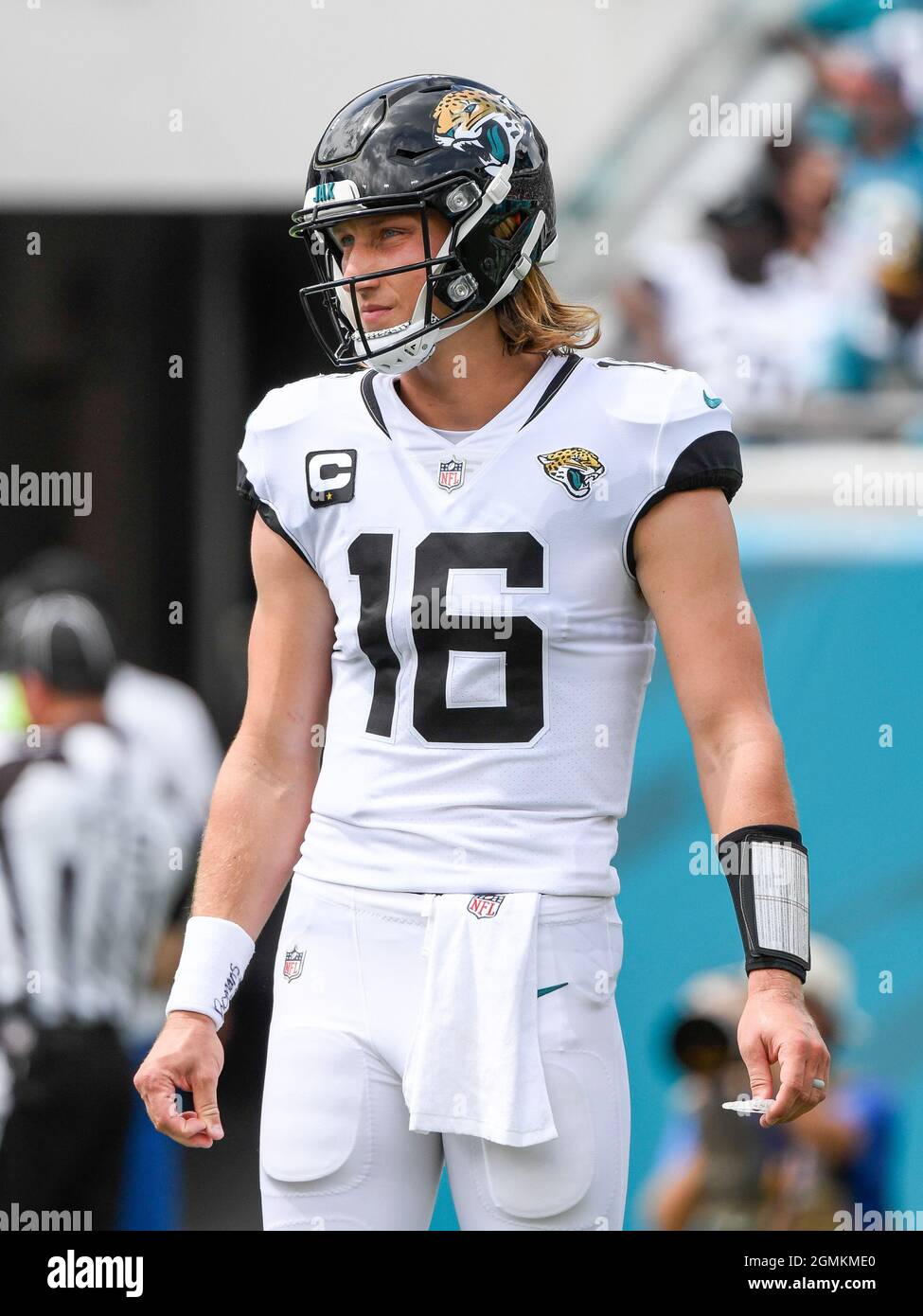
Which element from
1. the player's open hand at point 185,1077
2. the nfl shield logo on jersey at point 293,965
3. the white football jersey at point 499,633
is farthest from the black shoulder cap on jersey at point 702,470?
the player's open hand at point 185,1077

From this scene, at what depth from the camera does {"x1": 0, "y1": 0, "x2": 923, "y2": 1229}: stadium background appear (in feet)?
13.4

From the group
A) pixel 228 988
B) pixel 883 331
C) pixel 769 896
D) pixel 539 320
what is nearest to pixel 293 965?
pixel 228 988

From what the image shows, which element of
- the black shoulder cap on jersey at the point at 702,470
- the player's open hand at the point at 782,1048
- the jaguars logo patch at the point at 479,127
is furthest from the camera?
the jaguars logo patch at the point at 479,127

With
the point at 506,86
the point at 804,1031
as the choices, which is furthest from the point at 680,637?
the point at 506,86

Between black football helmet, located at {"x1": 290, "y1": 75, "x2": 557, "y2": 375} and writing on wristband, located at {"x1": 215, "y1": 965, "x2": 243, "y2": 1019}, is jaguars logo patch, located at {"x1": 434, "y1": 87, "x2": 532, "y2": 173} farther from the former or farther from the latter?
writing on wristband, located at {"x1": 215, "y1": 965, "x2": 243, "y2": 1019}

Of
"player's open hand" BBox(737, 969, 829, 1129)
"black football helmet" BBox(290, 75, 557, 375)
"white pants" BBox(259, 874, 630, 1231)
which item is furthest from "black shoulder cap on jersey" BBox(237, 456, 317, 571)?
"player's open hand" BBox(737, 969, 829, 1129)

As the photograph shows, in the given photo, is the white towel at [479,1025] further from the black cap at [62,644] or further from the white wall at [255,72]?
the white wall at [255,72]

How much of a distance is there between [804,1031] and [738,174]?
108 inches

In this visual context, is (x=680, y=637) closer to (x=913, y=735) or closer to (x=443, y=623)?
(x=443, y=623)

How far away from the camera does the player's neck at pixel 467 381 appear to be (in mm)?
2258

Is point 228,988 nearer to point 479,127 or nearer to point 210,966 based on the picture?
point 210,966

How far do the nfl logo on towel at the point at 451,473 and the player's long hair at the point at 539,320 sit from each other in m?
0.21

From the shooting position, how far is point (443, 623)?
2125mm

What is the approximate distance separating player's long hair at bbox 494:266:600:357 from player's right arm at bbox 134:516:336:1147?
410mm
